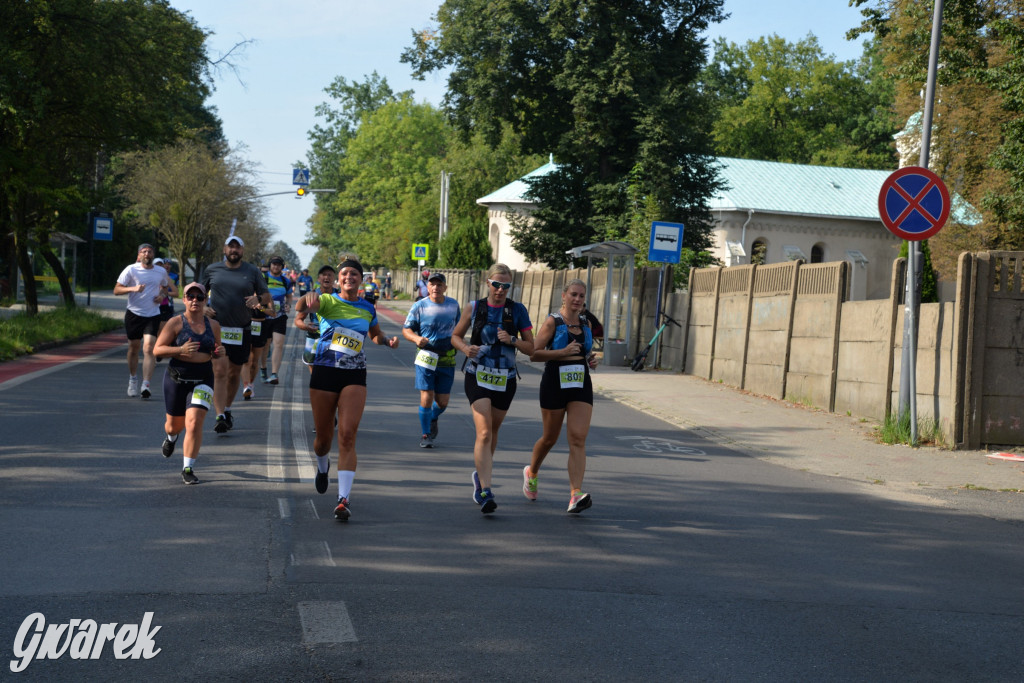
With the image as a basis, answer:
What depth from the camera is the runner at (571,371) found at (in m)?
8.41

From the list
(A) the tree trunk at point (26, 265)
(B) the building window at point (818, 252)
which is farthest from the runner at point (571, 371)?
(B) the building window at point (818, 252)

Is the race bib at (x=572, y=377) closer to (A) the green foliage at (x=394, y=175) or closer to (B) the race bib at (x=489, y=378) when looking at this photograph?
(B) the race bib at (x=489, y=378)

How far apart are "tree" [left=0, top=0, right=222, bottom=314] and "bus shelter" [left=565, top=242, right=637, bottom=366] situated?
33.0ft

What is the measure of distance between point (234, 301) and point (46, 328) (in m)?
13.2

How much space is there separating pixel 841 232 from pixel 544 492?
53.7 meters

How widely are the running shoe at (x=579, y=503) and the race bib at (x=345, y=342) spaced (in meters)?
1.94

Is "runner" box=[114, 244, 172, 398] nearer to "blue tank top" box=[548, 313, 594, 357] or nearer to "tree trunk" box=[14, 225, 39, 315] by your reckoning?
"blue tank top" box=[548, 313, 594, 357]

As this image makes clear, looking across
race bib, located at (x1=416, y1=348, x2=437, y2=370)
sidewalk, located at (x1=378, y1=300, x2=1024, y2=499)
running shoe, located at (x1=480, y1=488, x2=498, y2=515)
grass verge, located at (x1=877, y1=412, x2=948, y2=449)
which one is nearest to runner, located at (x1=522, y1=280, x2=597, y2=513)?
running shoe, located at (x1=480, y1=488, x2=498, y2=515)

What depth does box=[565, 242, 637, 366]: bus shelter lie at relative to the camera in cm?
2566

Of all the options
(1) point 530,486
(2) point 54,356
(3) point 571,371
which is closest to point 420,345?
(1) point 530,486

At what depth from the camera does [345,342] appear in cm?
792

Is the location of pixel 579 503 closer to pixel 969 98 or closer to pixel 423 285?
pixel 423 285

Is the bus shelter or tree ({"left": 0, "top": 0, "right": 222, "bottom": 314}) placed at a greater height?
tree ({"left": 0, "top": 0, "right": 222, "bottom": 314})

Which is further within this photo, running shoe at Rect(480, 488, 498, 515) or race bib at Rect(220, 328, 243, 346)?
race bib at Rect(220, 328, 243, 346)
